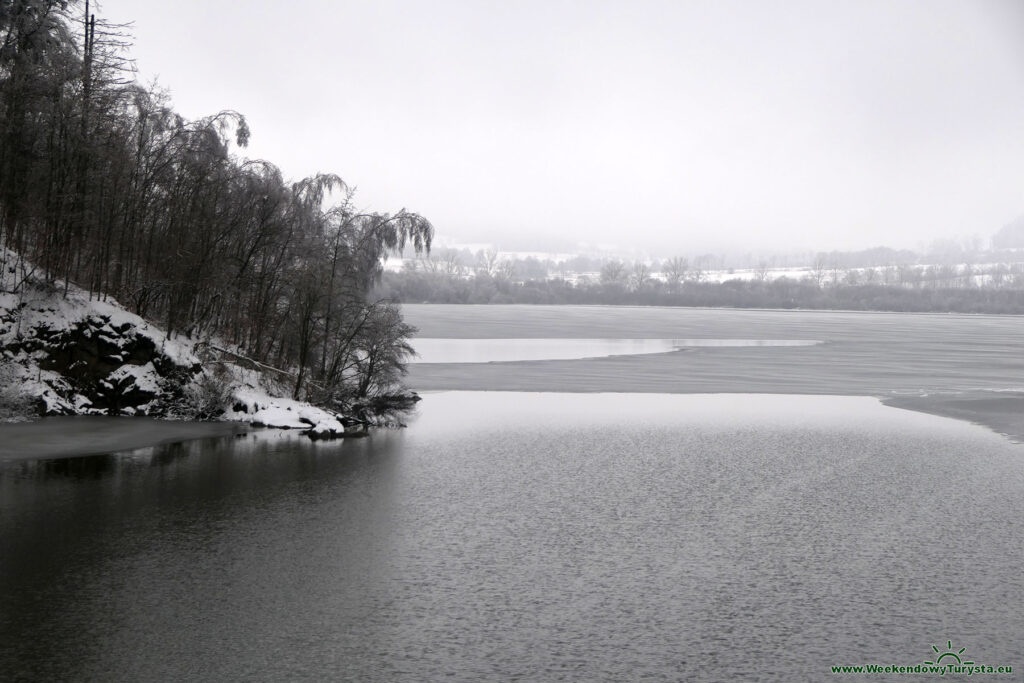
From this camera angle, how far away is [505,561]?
9914mm

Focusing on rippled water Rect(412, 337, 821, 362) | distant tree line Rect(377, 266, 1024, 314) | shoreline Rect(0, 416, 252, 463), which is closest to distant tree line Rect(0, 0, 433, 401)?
shoreline Rect(0, 416, 252, 463)

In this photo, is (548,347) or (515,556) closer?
(515,556)

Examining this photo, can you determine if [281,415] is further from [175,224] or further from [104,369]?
[175,224]

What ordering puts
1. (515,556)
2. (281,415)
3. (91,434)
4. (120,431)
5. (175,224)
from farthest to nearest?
1. (175,224)
2. (281,415)
3. (120,431)
4. (91,434)
5. (515,556)

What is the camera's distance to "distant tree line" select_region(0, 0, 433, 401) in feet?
69.5

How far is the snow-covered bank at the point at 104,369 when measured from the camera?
19516mm

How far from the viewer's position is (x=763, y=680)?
6938 millimetres

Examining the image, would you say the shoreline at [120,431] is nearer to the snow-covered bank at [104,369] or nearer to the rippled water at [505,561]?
the snow-covered bank at [104,369]

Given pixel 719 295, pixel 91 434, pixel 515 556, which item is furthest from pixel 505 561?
pixel 719 295

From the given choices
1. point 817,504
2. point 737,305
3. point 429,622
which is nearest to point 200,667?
point 429,622

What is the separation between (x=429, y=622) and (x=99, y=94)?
65.0ft

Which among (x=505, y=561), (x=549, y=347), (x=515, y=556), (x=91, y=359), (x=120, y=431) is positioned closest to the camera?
(x=505, y=561)

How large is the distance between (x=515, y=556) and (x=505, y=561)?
227 mm

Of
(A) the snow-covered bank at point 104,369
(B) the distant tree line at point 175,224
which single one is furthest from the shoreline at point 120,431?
(B) the distant tree line at point 175,224
